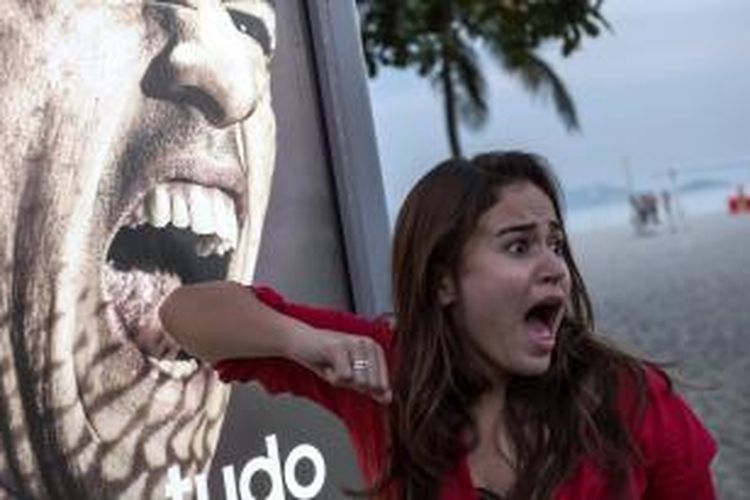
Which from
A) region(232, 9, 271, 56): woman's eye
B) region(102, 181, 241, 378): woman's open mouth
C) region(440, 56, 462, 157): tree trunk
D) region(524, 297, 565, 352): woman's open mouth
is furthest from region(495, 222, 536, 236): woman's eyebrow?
region(440, 56, 462, 157): tree trunk

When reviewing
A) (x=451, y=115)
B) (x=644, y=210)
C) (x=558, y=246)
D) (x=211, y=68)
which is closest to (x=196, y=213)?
(x=211, y=68)

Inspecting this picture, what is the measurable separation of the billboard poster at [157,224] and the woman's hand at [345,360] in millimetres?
552

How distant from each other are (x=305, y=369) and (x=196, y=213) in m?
0.64

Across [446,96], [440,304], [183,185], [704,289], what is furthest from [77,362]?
[704,289]

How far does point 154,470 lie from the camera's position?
2.57 meters

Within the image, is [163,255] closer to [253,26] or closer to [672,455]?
[253,26]

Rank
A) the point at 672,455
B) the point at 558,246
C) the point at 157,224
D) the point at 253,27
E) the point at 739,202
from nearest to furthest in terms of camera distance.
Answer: the point at 672,455 → the point at 558,246 → the point at 157,224 → the point at 253,27 → the point at 739,202

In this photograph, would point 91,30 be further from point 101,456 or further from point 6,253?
point 101,456

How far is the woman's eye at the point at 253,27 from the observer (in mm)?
2850

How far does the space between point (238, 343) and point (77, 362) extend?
429 millimetres

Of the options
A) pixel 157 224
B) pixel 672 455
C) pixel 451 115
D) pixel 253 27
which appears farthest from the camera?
pixel 451 115

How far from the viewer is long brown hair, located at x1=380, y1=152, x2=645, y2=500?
1.96 meters

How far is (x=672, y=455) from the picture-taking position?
75.2 inches

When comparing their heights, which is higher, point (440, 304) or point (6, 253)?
point (6, 253)
